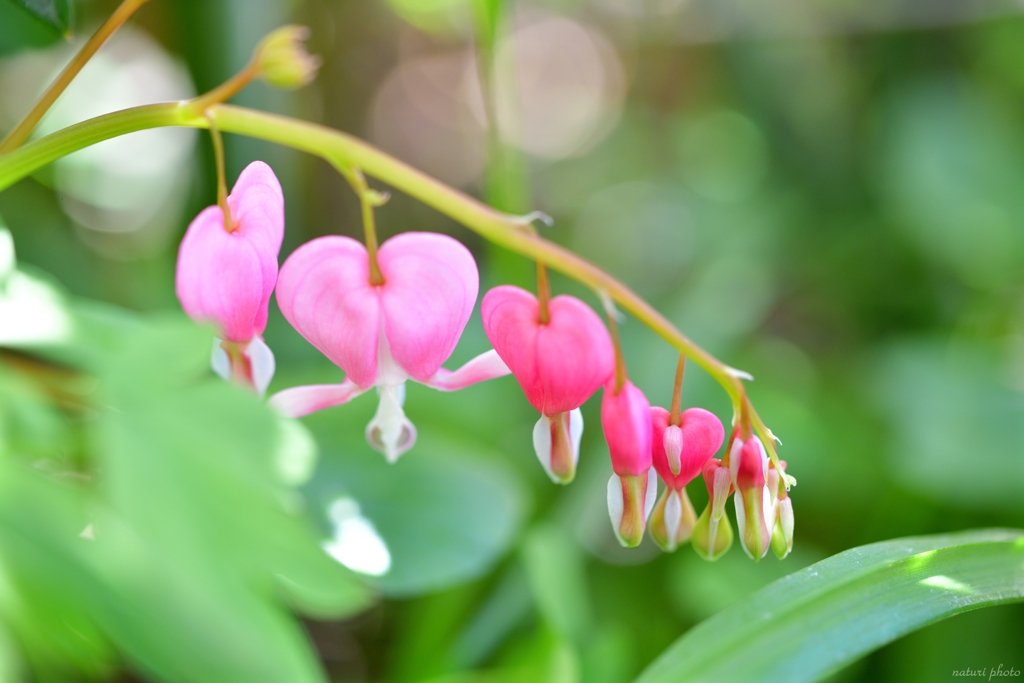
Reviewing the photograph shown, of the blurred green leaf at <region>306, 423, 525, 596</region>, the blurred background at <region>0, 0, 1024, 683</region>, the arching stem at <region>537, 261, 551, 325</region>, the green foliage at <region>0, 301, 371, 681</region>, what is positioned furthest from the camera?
the blurred background at <region>0, 0, 1024, 683</region>

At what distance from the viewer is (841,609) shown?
0.53 metres

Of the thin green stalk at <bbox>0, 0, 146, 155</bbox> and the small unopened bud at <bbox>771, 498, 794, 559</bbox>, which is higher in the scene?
the thin green stalk at <bbox>0, 0, 146, 155</bbox>

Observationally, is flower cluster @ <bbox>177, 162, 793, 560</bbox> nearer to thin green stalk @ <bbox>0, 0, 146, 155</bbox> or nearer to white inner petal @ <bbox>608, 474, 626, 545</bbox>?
white inner petal @ <bbox>608, 474, 626, 545</bbox>

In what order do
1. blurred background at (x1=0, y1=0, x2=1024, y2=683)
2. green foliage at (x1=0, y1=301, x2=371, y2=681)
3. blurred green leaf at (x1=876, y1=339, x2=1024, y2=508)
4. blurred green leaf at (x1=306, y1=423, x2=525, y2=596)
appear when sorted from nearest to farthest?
green foliage at (x1=0, y1=301, x2=371, y2=681) < blurred green leaf at (x1=306, y1=423, x2=525, y2=596) < blurred background at (x1=0, y1=0, x2=1024, y2=683) < blurred green leaf at (x1=876, y1=339, x2=1024, y2=508)

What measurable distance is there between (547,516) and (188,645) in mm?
1085

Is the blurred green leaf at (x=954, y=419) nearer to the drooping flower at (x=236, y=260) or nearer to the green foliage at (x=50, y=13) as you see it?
the drooping flower at (x=236, y=260)

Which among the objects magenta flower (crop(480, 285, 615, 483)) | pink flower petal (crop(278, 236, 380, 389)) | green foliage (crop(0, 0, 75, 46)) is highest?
green foliage (crop(0, 0, 75, 46))

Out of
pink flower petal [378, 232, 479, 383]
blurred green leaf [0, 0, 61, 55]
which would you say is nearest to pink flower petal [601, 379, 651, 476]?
pink flower petal [378, 232, 479, 383]

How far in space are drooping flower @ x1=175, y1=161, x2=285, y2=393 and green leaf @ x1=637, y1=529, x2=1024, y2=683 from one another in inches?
14.9

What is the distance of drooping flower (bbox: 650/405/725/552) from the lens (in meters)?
0.51

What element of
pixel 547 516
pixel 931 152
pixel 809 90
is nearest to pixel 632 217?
pixel 809 90

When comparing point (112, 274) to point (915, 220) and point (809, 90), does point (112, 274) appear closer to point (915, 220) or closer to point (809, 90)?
point (915, 220)

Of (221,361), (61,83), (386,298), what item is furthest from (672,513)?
(61,83)

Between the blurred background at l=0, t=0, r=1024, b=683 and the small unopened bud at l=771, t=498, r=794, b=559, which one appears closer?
the small unopened bud at l=771, t=498, r=794, b=559
